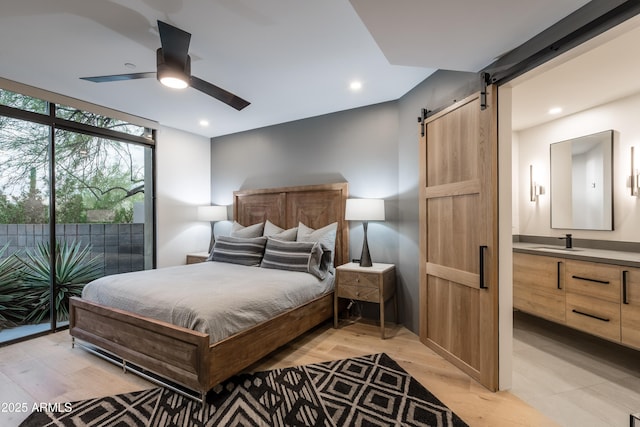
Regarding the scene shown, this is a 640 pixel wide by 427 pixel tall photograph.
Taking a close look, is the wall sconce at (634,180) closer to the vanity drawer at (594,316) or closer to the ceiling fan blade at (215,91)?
the vanity drawer at (594,316)

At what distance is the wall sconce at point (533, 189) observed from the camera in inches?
149

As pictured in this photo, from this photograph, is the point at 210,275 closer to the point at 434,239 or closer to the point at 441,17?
the point at 434,239

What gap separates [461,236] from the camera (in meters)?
2.43

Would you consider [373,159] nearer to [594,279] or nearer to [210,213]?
[594,279]

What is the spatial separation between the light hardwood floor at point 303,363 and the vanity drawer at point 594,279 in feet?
4.25

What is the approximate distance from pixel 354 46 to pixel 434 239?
5.93ft

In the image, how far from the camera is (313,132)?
13.5 ft

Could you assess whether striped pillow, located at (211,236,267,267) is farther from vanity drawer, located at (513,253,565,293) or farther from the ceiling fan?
vanity drawer, located at (513,253,565,293)

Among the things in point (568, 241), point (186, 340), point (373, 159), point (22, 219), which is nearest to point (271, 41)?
point (373, 159)

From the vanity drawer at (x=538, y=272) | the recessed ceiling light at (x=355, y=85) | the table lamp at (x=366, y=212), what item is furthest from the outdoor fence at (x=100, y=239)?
the vanity drawer at (x=538, y=272)

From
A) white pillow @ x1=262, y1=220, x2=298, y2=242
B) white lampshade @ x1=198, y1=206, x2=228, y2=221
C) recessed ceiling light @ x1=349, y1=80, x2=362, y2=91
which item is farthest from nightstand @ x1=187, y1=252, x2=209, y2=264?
recessed ceiling light @ x1=349, y1=80, x2=362, y2=91

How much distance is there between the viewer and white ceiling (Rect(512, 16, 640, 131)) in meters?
1.89

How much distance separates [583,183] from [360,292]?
2.76 meters

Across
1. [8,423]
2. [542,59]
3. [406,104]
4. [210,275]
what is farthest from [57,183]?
[542,59]
